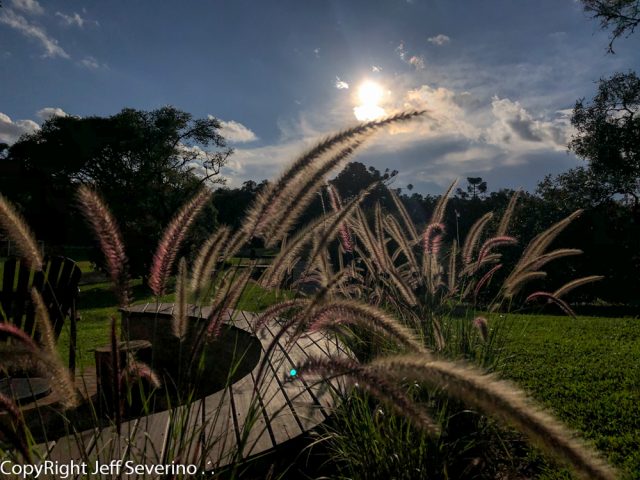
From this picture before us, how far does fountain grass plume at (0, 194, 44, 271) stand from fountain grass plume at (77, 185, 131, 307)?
19 centimetres

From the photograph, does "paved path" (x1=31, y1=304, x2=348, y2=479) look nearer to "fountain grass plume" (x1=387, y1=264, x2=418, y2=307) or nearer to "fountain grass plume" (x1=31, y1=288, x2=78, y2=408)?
"fountain grass plume" (x1=31, y1=288, x2=78, y2=408)

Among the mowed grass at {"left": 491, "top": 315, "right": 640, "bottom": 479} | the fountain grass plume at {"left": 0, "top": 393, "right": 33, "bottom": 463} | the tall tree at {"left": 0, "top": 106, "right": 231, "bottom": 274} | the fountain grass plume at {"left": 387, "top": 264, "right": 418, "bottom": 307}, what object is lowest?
the mowed grass at {"left": 491, "top": 315, "right": 640, "bottom": 479}

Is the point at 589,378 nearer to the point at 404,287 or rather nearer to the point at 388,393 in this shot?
the point at 404,287

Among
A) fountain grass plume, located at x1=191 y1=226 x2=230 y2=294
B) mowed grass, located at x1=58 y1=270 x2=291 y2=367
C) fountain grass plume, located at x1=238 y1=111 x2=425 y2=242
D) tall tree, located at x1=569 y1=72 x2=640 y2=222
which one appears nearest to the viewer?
fountain grass plume, located at x1=238 y1=111 x2=425 y2=242

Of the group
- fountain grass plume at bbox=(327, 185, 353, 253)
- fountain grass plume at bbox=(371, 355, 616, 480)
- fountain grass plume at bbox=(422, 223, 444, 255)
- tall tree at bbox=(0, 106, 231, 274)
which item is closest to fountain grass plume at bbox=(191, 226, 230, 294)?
fountain grass plume at bbox=(371, 355, 616, 480)

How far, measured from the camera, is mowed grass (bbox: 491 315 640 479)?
3.31 meters

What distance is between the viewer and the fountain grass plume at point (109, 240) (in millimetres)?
1559

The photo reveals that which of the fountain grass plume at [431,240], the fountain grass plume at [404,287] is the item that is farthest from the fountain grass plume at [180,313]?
the fountain grass plume at [431,240]

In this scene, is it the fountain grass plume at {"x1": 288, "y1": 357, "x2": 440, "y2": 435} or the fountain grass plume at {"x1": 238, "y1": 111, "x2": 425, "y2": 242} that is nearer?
the fountain grass plume at {"x1": 288, "y1": 357, "x2": 440, "y2": 435}

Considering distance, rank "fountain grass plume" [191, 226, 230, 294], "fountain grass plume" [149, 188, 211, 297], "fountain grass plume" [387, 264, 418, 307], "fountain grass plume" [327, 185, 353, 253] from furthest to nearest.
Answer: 1. "fountain grass plume" [327, 185, 353, 253]
2. "fountain grass plume" [387, 264, 418, 307]
3. "fountain grass plume" [191, 226, 230, 294]
4. "fountain grass plume" [149, 188, 211, 297]

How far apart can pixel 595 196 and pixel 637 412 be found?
63.3 ft

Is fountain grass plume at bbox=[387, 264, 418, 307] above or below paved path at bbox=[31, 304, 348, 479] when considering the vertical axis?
above

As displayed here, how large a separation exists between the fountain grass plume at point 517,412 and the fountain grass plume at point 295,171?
748 millimetres

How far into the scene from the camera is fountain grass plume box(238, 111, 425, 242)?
1470mm
